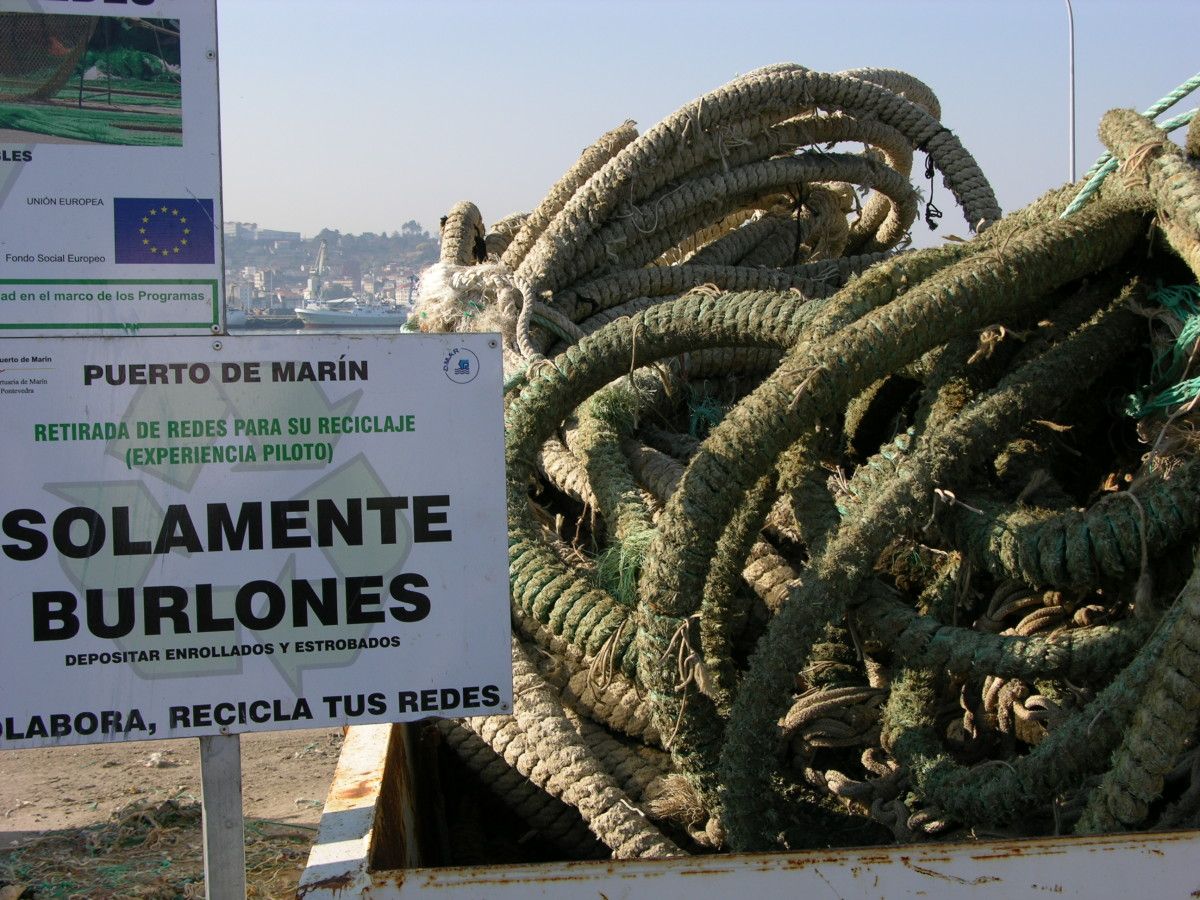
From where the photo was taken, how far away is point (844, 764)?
2.73 meters

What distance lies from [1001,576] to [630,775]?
92cm

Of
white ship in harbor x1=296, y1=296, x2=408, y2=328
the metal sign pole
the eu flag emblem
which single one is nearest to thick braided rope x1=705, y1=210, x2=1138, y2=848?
the metal sign pole

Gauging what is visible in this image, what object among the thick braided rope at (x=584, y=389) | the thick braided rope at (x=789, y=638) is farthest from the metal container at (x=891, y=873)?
the thick braided rope at (x=584, y=389)

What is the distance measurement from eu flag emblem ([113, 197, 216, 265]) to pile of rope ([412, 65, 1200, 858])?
43.7 inches

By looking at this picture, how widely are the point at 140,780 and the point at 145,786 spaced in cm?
8

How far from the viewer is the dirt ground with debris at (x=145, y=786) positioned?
325cm

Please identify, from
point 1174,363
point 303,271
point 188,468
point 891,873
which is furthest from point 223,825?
point 303,271

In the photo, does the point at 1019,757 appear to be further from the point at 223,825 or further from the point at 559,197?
the point at 559,197

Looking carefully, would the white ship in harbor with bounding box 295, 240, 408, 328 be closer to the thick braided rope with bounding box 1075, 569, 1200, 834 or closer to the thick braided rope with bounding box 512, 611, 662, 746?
the thick braided rope with bounding box 512, 611, 662, 746

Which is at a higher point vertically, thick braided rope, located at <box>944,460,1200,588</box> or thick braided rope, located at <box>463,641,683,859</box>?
thick braided rope, located at <box>944,460,1200,588</box>

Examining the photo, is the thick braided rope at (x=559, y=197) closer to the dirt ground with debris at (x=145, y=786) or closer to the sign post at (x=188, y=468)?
the dirt ground with debris at (x=145, y=786)

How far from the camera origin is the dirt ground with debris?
3.25 m

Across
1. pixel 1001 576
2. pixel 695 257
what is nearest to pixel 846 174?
pixel 695 257

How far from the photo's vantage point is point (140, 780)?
12.3ft
